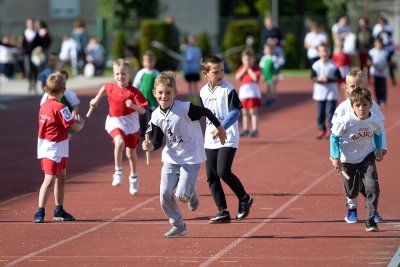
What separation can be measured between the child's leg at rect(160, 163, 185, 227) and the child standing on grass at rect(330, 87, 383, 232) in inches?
63.7

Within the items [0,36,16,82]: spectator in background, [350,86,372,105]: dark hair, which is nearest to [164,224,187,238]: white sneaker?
[350,86,372,105]: dark hair

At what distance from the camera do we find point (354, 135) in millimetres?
12055

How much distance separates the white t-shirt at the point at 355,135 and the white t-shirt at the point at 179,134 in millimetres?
1432

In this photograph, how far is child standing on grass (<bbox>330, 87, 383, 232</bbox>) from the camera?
38.9 ft

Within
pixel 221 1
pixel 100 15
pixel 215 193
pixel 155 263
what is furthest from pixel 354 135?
pixel 221 1

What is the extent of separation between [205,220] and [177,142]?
1530mm

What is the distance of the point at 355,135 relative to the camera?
12.1m

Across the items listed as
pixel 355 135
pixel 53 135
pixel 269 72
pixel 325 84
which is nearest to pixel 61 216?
pixel 53 135

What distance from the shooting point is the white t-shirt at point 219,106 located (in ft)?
41.2

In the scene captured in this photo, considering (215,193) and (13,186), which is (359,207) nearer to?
(215,193)

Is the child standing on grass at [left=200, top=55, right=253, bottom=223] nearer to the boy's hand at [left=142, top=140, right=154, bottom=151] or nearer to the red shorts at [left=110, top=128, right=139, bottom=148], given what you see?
the boy's hand at [left=142, top=140, right=154, bottom=151]

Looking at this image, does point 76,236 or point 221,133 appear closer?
point 221,133

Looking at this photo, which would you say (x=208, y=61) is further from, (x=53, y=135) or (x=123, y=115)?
(x=123, y=115)

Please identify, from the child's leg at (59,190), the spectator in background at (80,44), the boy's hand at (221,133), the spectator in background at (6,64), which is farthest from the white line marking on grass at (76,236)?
the spectator in background at (80,44)
